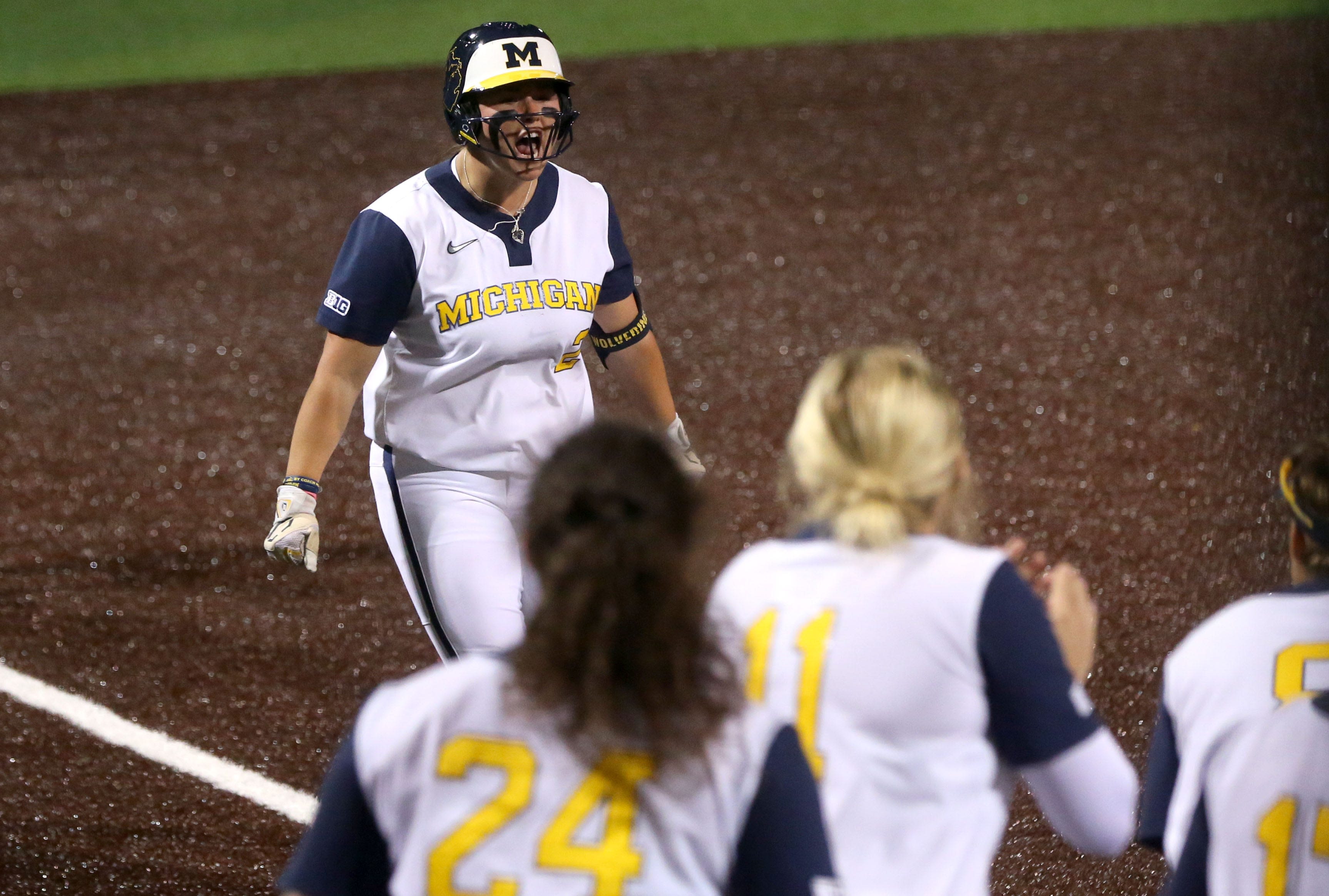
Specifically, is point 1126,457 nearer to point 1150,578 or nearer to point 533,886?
point 1150,578

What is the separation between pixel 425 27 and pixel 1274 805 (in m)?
13.1

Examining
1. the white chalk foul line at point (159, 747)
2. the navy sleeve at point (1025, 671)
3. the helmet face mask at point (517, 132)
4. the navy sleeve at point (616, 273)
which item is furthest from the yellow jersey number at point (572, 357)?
the navy sleeve at point (1025, 671)

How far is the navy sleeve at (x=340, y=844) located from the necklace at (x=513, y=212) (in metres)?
1.90

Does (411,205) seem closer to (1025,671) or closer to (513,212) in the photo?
(513,212)

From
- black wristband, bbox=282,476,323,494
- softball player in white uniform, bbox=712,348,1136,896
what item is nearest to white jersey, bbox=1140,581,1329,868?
softball player in white uniform, bbox=712,348,1136,896

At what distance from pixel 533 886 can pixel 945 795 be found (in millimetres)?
524

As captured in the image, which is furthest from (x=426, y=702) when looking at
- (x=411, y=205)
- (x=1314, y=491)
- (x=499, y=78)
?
(x=499, y=78)

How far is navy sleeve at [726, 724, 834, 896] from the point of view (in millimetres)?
1708

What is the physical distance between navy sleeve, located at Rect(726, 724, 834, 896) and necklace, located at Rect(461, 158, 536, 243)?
2011 millimetres

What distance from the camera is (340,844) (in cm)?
181

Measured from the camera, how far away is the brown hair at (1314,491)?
209 cm

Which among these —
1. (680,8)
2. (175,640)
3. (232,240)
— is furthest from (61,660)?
(680,8)

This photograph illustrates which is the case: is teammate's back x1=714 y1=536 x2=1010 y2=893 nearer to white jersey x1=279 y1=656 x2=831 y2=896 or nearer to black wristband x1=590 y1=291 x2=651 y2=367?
white jersey x1=279 y1=656 x2=831 y2=896

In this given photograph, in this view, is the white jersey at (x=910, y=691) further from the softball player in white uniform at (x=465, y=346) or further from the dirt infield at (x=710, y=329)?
the softball player in white uniform at (x=465, y=346)
